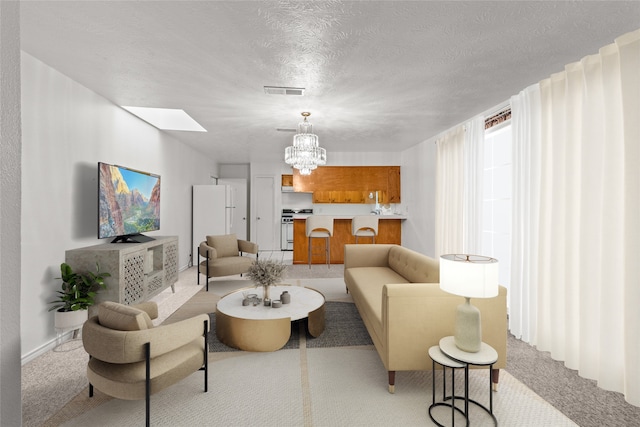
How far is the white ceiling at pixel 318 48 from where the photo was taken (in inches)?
69.6

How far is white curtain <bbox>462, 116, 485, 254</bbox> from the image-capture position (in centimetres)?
365

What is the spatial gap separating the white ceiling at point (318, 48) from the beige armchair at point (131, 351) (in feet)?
5.94

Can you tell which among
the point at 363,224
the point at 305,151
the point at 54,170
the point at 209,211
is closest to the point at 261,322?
the point at 305,151

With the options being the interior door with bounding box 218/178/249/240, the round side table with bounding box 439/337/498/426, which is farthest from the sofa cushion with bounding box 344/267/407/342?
the interior door with bounding box 218/178/249/240

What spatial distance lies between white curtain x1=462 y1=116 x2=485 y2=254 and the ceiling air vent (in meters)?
2.32

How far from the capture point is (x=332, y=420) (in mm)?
1687

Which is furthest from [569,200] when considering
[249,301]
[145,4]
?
[145,4]

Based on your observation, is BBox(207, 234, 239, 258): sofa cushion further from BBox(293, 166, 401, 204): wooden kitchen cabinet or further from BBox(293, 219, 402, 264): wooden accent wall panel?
BBox(293, 166, 401, 204): wooden kitchen cabinet

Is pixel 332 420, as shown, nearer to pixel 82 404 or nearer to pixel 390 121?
pixel 82 404

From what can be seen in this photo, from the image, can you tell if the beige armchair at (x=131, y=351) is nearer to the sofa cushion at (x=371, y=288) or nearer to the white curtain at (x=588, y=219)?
the sofa cushion at (x=371, y=288)

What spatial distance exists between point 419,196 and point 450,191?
1363 millimetres

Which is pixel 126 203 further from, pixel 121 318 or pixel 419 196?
pixel 419 196

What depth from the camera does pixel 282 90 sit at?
2.88 metres

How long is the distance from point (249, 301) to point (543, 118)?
317 centimetres
